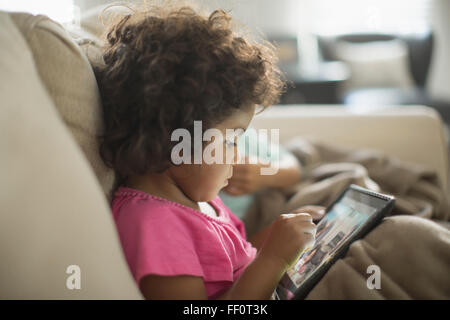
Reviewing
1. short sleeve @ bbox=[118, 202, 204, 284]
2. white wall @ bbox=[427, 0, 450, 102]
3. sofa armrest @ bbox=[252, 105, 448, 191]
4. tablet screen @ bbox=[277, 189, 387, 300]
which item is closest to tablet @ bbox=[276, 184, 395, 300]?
tablet screen @ bbox=[277, 189, 387, 300]

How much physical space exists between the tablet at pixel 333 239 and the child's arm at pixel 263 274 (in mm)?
42

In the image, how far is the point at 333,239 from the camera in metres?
0.63

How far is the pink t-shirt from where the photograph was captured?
0.49 metres

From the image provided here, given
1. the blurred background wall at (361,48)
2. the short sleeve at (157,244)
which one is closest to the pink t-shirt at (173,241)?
the short sleeve at (157,244)

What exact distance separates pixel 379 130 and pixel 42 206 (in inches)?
44.0

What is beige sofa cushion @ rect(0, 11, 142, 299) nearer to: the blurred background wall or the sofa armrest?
the sofa armrest

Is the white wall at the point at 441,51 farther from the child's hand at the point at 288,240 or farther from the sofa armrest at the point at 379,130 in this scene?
the child's hand at the point at 288,240

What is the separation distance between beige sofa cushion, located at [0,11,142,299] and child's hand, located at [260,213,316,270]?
20 cm

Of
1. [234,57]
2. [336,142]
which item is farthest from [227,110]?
[336,142]

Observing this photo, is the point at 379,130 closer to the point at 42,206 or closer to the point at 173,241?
the point at 173,241

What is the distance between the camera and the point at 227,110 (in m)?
0.59

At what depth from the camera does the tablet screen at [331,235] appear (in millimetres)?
583

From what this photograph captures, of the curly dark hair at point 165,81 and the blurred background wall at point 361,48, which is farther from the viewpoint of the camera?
the blurred background wall at point 361,48

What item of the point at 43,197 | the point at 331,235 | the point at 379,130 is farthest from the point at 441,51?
the point at 43,197
